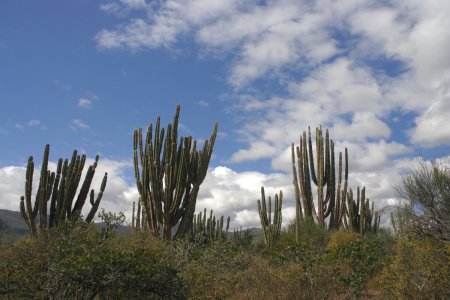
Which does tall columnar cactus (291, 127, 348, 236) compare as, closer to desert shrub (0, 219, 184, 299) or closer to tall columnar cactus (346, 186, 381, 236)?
tall columnar cactus (346, 186, 381, 236)

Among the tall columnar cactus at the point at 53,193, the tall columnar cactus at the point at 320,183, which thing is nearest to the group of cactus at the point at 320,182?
the tall columnar cactus at the point at 320,183

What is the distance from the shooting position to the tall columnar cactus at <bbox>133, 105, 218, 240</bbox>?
14.7m

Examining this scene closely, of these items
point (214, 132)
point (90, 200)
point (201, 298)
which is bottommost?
point (201, 298)

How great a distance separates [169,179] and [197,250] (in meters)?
3.21

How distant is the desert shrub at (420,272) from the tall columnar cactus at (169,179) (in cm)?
719

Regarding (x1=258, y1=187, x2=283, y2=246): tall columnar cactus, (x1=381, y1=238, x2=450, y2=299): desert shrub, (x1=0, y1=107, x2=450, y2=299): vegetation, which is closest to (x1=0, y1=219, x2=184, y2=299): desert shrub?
(x1=0, y1=107, x2=450, y2=299): vegetation

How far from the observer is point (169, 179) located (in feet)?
48.0

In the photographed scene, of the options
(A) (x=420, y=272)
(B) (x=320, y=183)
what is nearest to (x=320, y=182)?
(B) (x=320, y=183)

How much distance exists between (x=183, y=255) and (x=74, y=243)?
462cm

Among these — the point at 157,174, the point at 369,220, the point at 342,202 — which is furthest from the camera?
the point at 369,220

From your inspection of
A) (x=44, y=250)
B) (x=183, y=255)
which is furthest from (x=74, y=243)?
(x=183, y=255)

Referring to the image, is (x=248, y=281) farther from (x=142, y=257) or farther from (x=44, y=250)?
(x=44, y=250)

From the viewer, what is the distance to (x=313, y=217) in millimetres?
20281

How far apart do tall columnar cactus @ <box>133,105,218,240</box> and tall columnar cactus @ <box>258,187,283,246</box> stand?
8174 mm
